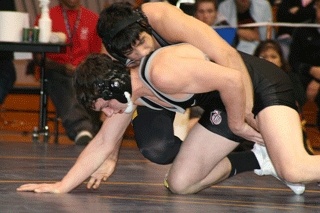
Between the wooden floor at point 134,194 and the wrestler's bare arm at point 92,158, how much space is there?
0.20ft

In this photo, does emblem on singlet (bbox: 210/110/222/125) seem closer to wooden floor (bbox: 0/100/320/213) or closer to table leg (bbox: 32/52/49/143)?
wooden floor (bbox: 0/100/320/213)

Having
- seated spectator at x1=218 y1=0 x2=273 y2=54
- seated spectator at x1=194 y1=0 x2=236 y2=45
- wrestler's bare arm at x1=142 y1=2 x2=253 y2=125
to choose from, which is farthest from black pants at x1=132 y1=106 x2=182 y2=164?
seated spectator at x1=218 y1=0 x2=273 y2=54

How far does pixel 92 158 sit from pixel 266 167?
0.89 metres

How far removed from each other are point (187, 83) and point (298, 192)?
97cm

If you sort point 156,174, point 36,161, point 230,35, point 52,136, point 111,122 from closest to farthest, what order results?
point 111,122 → point 156,174 → point 36,161 → point 230,35 → point 52,136

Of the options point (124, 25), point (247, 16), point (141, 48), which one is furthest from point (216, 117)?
point (247, 16)

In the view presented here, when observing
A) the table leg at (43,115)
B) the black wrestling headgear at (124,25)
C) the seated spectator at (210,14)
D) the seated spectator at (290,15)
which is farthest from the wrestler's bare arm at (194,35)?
the seated spectator at (290,15)

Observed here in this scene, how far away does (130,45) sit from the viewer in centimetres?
403

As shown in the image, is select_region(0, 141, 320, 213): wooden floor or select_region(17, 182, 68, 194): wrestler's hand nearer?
select_region(0, 141, 320, 213): wooden floor

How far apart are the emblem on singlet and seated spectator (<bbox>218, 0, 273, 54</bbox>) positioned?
333 cm

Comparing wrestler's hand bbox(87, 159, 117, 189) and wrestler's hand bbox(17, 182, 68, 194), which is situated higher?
wrestler's hand bbox(17, 182, 68, 194)

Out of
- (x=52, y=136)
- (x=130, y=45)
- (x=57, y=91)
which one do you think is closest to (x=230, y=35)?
(x=57, y=91)

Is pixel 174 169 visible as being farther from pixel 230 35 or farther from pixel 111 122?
pixel 230 35

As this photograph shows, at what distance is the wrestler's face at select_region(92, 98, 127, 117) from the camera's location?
13.1ft
